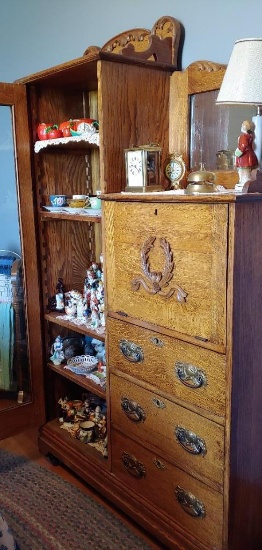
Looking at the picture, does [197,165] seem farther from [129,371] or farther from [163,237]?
[129,371]

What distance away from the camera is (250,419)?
1.40m

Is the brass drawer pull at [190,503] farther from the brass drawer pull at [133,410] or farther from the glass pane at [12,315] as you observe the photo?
the glass pane at [12,315]

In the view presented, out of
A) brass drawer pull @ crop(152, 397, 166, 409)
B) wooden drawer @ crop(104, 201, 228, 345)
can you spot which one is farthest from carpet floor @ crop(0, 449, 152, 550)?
wooden drawer @ crop(104, 201, 228, 345)

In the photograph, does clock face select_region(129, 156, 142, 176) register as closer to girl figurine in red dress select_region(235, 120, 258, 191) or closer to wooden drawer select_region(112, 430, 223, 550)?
girl figurine in red dress select_region(235, 120, 258, 191)

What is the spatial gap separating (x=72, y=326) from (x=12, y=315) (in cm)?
34

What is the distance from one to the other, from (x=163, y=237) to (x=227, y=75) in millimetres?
467

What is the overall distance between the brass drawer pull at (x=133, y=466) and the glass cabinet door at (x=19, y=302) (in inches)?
24.4

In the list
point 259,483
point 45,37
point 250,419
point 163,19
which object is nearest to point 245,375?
point 250,419

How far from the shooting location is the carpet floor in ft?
5.82

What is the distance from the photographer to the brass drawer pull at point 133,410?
165 centimetres

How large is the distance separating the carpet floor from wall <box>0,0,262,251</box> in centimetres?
105

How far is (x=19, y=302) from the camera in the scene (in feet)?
7.14

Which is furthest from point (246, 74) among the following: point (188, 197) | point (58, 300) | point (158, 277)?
point (58, 300)

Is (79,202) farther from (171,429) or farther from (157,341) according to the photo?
(171,429)
